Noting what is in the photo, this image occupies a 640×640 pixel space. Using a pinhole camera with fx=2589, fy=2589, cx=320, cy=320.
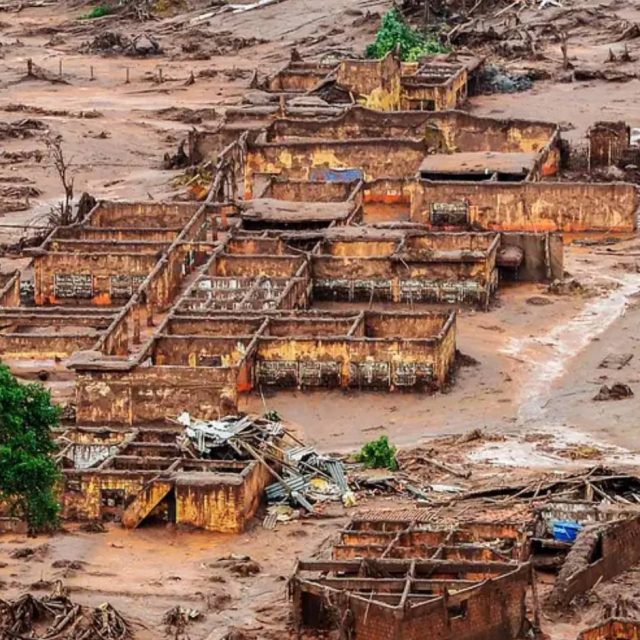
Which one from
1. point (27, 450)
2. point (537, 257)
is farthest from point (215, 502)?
point (537, 257)

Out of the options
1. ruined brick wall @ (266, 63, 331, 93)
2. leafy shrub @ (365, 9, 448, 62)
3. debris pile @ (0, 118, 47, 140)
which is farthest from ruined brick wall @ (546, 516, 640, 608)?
leafy shrub @ (365, 9, 448, 62)

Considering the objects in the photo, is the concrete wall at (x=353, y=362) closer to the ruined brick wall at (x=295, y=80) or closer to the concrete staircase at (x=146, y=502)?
the concrete staircase at (x=146, y=502)

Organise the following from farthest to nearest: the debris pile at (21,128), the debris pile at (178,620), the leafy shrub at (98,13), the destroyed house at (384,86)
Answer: the leafy shrub at (98,13), the debris pile at (21,128), the destroyed house at (384,86), the debris pile at (178,620)

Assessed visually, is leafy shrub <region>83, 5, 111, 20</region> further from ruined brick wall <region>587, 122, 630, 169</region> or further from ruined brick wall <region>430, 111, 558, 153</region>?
ruined brick wall <region>587, 122, 630, 169</region>

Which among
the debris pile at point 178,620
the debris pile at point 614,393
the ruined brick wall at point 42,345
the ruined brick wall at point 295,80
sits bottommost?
the debris pile at point 178,620

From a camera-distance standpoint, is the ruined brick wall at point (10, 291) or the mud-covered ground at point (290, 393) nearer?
the mud-covered ground at point (290, 393)

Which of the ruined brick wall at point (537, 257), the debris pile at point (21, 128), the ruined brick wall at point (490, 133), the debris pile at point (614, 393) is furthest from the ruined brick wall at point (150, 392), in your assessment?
the debris pile at point (21, 128)

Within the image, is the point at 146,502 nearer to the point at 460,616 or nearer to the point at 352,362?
the point at 460,616
